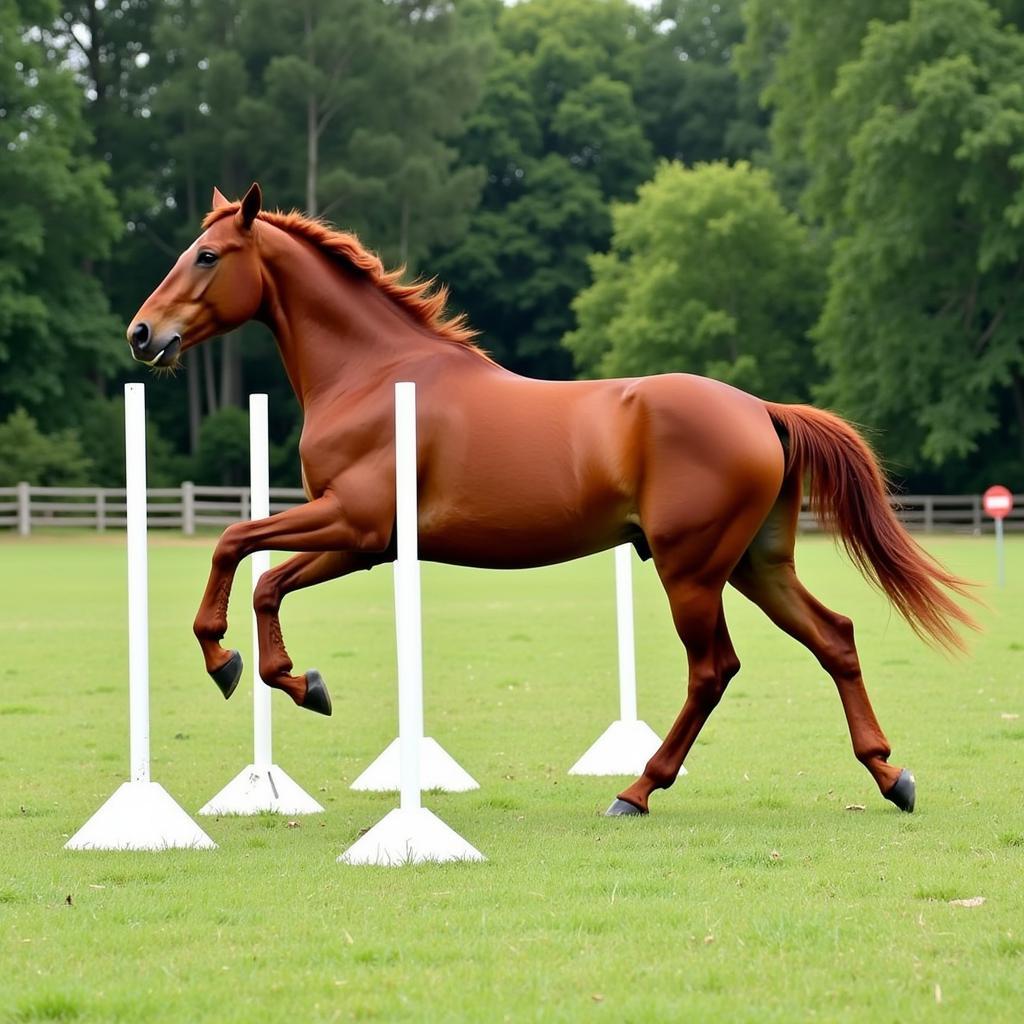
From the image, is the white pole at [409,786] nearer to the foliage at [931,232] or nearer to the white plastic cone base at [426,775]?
the white plastic cone base at [426,775]

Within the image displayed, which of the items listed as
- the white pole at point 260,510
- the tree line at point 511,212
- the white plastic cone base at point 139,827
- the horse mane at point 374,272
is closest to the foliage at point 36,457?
the tree line at point 511,212

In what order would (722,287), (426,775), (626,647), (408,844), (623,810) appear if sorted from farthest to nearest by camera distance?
(722,287) → (626,647) → (426,775) → (623,810) → (408,844)

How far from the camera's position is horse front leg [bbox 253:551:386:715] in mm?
7609

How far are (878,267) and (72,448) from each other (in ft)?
79.2

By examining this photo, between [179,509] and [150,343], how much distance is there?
41.2 m

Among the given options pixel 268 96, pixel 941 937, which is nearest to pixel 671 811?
pixel 941 937

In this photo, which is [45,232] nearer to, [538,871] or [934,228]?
[934,228]

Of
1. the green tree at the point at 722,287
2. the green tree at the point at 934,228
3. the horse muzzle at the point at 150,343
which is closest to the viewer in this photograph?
the horse muzzle at the point at 150,343

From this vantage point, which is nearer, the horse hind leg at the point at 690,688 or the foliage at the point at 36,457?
the horse hind leg at the point at 690,688

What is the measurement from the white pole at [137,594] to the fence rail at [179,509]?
1396 inches

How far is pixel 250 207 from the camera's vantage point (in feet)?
26.5

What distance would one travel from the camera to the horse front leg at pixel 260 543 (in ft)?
24.8

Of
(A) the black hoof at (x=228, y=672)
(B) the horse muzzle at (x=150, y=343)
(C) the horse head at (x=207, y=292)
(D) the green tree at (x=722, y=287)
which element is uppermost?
(D) the green tree at (x=722, y=287)

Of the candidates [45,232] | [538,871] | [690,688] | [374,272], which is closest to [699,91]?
[45,232]
